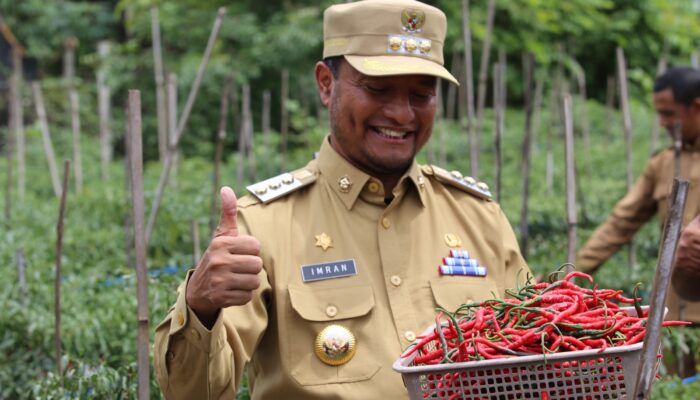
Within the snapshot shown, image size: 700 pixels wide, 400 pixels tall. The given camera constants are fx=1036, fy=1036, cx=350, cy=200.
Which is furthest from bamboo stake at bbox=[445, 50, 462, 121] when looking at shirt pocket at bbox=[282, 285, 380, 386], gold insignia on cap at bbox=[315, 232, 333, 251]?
shirt pocket at bbox=[282, 285, 380, 386]

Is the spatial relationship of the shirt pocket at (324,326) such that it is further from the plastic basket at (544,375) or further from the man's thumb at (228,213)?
the plastic basket at (544,375)

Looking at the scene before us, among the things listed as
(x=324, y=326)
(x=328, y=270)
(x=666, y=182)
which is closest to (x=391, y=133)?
(x=328, y=270)

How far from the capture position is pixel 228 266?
2225 mm

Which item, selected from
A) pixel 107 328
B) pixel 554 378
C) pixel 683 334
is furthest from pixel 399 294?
pixel 683 334

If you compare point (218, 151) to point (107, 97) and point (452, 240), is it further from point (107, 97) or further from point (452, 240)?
point (107, 97)

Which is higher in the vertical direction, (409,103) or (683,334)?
(409,103)

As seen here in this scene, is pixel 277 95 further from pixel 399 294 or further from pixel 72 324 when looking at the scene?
pixel 399 294

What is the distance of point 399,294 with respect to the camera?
2.76m

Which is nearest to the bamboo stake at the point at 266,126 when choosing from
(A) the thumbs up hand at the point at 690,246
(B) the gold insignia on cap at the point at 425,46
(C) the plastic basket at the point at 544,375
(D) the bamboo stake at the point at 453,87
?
(D) the bamboo stake at the point at 453,87

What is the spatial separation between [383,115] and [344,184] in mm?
234

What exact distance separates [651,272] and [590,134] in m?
6.60

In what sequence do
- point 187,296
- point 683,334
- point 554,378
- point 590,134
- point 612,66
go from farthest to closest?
point 612,66, point 590,134, point 683,334, point 187,296, point 554,378

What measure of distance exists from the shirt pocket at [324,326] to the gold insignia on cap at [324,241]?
0.41 ft

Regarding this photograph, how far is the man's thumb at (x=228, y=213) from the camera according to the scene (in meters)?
2.25
